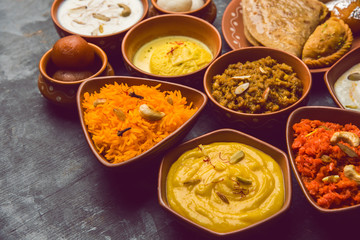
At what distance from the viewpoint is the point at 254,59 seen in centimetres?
284

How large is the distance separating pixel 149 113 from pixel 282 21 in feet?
5.17

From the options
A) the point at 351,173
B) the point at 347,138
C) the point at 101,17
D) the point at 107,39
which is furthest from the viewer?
the point at 101,17

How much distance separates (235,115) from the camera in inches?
95.0

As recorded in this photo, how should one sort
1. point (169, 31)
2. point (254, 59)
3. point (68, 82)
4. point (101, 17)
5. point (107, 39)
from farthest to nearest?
1. point (101, 17)
2. point (169, 31)
3. point (107, 39)
4. point (254, 59)
5. point (68, 82)

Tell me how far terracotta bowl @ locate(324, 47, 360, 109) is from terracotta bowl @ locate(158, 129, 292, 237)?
75cm

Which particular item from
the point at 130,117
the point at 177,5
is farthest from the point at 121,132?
the point at 177,5

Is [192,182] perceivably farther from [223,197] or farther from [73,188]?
[73,188]

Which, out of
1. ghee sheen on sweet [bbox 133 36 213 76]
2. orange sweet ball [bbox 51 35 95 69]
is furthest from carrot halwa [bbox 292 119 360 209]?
orange sweet ball [bbox 51 35 95 69]

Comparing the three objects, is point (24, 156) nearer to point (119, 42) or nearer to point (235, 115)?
point (119, 42)

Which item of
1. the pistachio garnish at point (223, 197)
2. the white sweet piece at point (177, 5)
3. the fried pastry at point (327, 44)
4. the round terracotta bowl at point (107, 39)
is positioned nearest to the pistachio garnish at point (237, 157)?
the pistachio garnish at point (223, 197)

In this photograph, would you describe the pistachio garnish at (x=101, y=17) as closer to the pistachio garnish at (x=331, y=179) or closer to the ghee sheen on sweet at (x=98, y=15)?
the ghee sheen on sweet at (x=98, y=15)

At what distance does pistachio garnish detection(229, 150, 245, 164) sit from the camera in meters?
2.20

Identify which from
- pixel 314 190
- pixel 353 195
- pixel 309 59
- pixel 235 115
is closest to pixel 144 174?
pixel 235 115

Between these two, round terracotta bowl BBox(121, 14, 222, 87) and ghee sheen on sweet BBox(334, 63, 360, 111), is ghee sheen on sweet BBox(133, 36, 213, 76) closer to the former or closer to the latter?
round terracotta bowl BBox(121, 14, 222, 87)
